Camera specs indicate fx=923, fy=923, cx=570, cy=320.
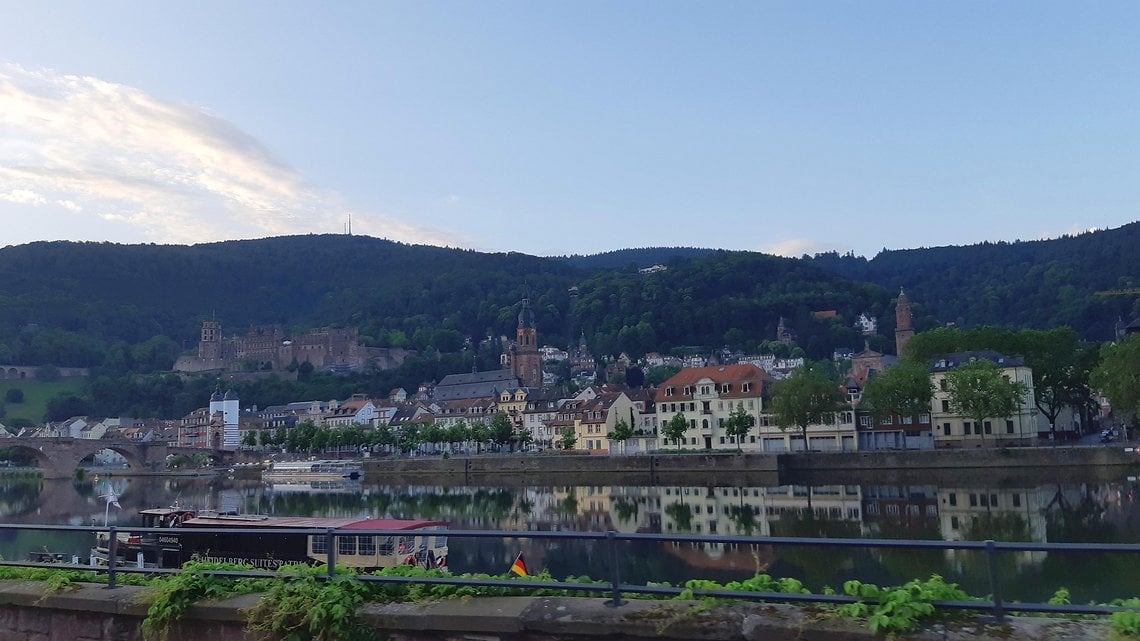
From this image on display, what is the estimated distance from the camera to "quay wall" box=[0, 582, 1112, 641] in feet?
17.6

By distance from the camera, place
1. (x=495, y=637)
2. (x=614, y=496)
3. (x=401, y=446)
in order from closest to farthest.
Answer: (x=495, y=637) → (x=614, y=496) → (x=401, y=446)

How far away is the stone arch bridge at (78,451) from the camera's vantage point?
111500mm

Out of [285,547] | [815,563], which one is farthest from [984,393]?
[285,547]

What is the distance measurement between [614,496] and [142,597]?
48.9m

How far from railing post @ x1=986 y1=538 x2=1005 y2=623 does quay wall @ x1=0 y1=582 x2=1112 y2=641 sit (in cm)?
6

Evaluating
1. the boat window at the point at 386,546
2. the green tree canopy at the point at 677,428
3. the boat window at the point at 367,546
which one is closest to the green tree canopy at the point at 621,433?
the green tree canopy at the point at 677,428

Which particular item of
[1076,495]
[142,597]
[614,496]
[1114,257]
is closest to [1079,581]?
[142,597]

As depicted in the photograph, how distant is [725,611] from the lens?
590 cm

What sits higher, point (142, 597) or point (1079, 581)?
point (142, 597)

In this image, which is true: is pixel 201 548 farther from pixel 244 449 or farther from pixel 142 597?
pixel 244 449

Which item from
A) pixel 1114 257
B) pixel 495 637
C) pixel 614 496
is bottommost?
pixel 614 496

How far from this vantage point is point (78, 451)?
114m

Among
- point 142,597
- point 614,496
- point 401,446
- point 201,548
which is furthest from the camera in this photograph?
point 401,446

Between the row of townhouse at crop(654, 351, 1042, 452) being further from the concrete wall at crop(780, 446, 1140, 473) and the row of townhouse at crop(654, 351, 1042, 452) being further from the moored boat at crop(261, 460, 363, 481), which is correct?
the moored boat at crop(261, 460, 363, 481)
